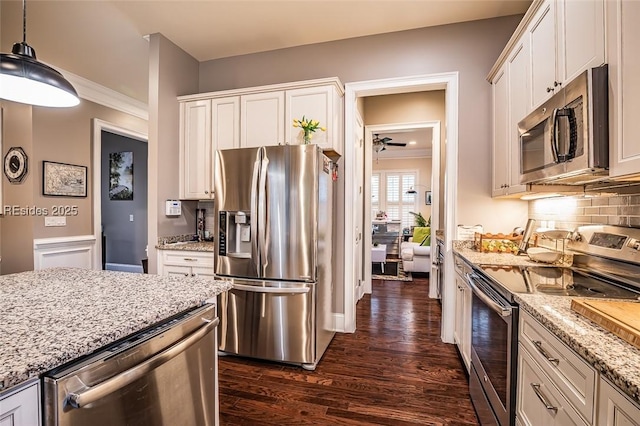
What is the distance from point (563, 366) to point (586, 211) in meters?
1.36

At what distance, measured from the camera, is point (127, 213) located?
586 centimetres

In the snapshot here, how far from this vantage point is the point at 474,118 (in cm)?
275

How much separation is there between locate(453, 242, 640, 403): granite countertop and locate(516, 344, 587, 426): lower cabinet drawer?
19 centimetres

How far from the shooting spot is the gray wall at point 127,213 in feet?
19.0

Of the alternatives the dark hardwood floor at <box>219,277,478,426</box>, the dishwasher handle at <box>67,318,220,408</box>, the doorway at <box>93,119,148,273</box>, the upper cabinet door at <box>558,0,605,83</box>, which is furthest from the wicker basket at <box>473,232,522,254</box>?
the doorway at <box>93,119,148,273</box>

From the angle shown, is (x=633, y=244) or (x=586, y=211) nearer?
(x=633, y=244)

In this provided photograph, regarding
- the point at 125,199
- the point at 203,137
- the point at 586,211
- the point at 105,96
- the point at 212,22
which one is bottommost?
the point at 586,211

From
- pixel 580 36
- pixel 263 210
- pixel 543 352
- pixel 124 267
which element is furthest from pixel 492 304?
pixel 124 267

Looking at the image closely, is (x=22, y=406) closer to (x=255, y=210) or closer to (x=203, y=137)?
(x=255, y=210)

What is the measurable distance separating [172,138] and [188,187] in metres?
0.52

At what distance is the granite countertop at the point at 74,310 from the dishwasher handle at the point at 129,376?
0.10 meters

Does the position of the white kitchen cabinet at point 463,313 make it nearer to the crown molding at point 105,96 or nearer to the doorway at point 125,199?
the crown molding at point 105,96

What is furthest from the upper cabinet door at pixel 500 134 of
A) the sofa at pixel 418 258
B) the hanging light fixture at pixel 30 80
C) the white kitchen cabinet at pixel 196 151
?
the sofa at pixel 418 258

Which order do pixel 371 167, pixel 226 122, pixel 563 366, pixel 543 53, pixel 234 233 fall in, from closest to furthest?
pixel 563 366, pixel 543 53, pixel 234 233, pixel 226 122, pixel 371 167
